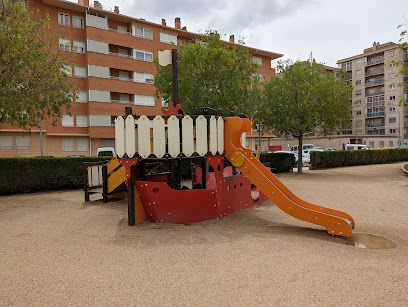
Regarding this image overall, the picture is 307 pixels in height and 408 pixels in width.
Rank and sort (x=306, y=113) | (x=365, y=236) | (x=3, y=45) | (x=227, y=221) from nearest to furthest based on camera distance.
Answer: (x=365, y=236)
(x=227, y=221)
(x=3, y=45)
(x=306, y=113)

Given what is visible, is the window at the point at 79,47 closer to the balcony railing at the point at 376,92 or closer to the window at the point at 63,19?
the window at the point at 63,19

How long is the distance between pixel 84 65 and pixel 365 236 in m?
32.6

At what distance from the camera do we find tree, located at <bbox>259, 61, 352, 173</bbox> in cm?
1703

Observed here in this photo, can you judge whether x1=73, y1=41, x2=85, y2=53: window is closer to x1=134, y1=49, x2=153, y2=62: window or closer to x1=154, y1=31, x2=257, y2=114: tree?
x1=134, y1=49, x2=153, y2=62: window

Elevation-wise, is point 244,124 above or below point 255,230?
above

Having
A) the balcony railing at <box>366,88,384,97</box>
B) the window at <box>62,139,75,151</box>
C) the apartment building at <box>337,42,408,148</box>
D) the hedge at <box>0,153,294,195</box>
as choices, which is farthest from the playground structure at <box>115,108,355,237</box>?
the balcony railing at <box>366,88,384,97</box>

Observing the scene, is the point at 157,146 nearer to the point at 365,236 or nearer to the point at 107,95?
the point at 365,236

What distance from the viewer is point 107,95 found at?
31.7 meters

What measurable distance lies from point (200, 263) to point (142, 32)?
34939mm

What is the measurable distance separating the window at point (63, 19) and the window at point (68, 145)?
40.6 ft

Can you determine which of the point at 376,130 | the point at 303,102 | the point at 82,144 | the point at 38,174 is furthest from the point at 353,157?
the point at 376,130

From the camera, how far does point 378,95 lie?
66500 mm

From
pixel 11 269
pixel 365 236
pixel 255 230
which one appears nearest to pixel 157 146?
pixel 255 230

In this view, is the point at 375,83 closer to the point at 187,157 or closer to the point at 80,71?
the point at 80,71
